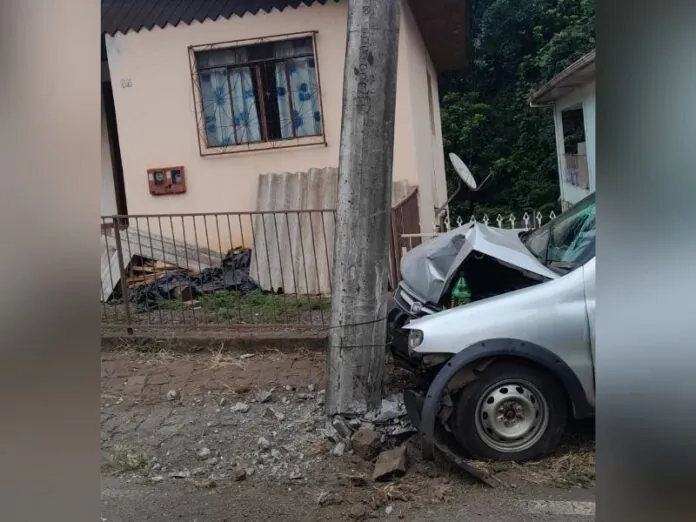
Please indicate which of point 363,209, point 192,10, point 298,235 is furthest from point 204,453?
point 192,10

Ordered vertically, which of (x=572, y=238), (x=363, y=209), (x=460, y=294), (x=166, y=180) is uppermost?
(x=166, y=180)

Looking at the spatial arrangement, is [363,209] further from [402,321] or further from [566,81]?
[566,81]

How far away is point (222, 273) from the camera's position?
8.60m

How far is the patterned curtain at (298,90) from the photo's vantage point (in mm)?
9289

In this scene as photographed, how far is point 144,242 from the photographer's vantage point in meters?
9.18

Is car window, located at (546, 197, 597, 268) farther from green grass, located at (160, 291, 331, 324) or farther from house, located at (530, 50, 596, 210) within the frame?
house, located at (530, 50, 596, 210)

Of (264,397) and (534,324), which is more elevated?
(534,324)

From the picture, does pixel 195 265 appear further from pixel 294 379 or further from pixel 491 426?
pixel 491 426

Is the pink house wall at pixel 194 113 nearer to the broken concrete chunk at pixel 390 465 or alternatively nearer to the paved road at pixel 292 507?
the broken concrete chunk at pixel 390 465

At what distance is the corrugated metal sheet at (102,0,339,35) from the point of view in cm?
923

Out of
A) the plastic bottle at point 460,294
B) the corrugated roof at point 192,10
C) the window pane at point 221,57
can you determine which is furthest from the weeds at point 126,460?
the corrugated roof at point 192,10

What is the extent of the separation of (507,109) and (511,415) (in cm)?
2039
